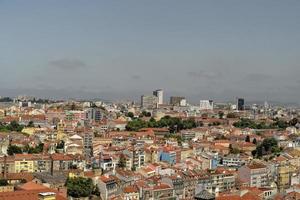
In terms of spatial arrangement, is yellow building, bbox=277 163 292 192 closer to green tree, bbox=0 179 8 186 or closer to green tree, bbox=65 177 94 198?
green tree, bbox=65 177 94 198

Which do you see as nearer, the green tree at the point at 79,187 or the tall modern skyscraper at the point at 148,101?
the green tree at the point at 79,187

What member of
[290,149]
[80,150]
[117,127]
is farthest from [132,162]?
[117,127]

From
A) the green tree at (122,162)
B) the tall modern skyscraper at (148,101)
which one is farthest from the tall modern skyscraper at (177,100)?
the green tree at (122,162)

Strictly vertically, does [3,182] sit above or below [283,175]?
above

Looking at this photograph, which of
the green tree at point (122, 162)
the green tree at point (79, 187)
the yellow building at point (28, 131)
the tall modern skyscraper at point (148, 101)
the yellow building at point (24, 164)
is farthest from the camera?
the tall modern skyscraper at point (148, 101)

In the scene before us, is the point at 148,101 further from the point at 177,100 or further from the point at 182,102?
the point at 177,100

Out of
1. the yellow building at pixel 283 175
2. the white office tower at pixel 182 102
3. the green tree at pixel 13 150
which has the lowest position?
the yellow building at pixel 283 175

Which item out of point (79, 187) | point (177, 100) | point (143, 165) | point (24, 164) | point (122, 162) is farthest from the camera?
point (177, 100)

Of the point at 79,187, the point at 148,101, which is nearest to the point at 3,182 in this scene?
the point at 79,187

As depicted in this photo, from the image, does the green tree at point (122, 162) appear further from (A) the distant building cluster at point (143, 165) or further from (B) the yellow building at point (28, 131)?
(B) the yellow building at point (28, 131)

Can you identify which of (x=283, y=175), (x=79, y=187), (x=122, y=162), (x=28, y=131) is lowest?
(x=283, y=175)
